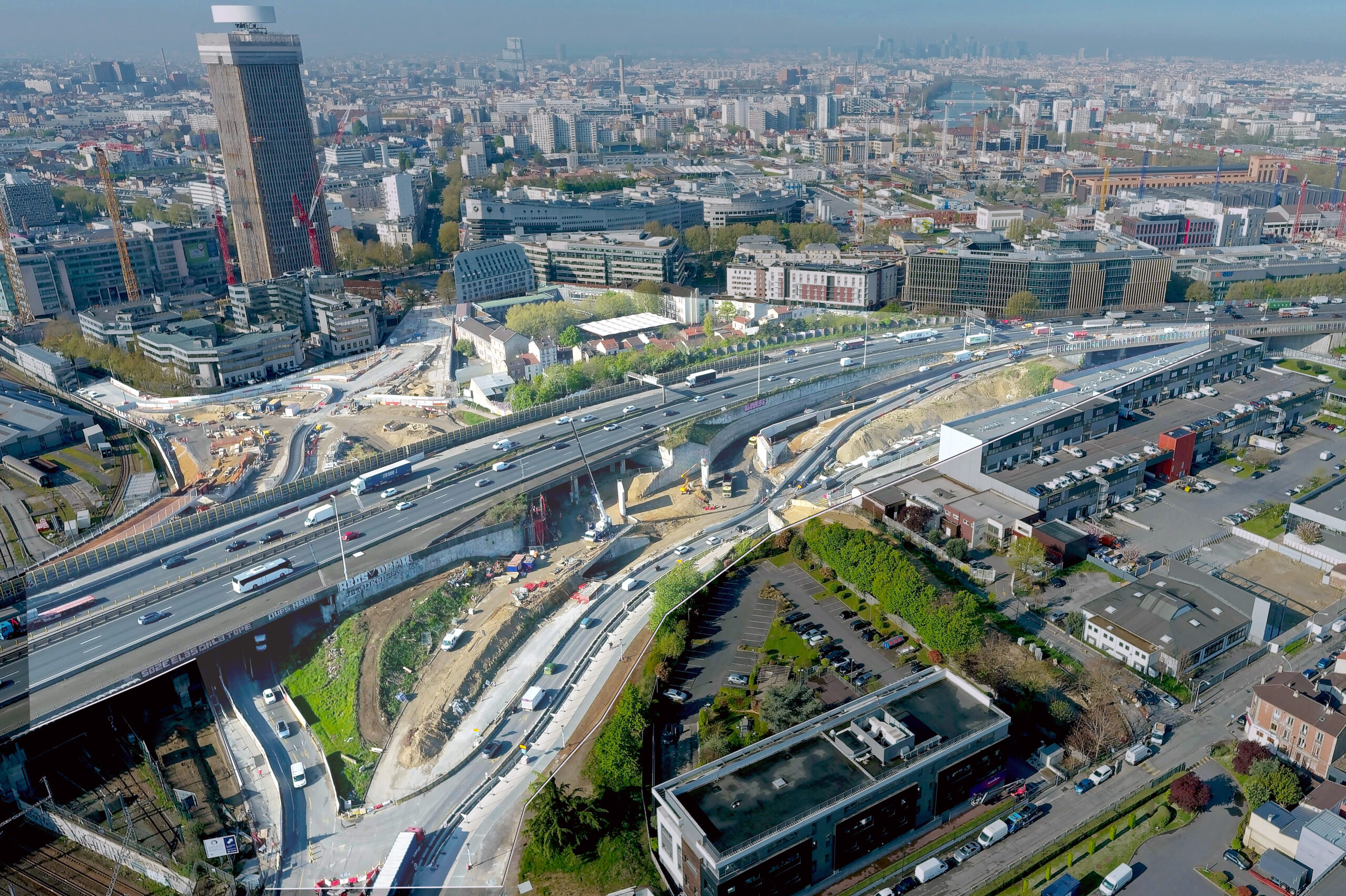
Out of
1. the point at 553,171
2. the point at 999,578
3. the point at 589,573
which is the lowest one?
the point at 589,573

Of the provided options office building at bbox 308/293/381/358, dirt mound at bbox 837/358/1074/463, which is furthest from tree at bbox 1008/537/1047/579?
office building at bbox 308/293/381/358

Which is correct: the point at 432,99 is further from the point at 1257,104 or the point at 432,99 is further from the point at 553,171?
the point at 1257,104

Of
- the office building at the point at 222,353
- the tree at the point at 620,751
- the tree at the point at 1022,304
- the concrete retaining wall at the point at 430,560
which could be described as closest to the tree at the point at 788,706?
the tree at the point at 620,751

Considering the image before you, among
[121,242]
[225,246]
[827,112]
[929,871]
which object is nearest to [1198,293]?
[929,871]

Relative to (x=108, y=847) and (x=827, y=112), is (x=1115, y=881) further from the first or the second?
(x=827, y=112)

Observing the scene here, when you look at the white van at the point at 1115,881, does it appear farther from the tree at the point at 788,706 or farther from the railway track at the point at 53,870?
the railway track at the point at 53,870

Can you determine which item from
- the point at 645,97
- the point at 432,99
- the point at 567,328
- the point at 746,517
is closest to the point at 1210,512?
the point at 746,517
